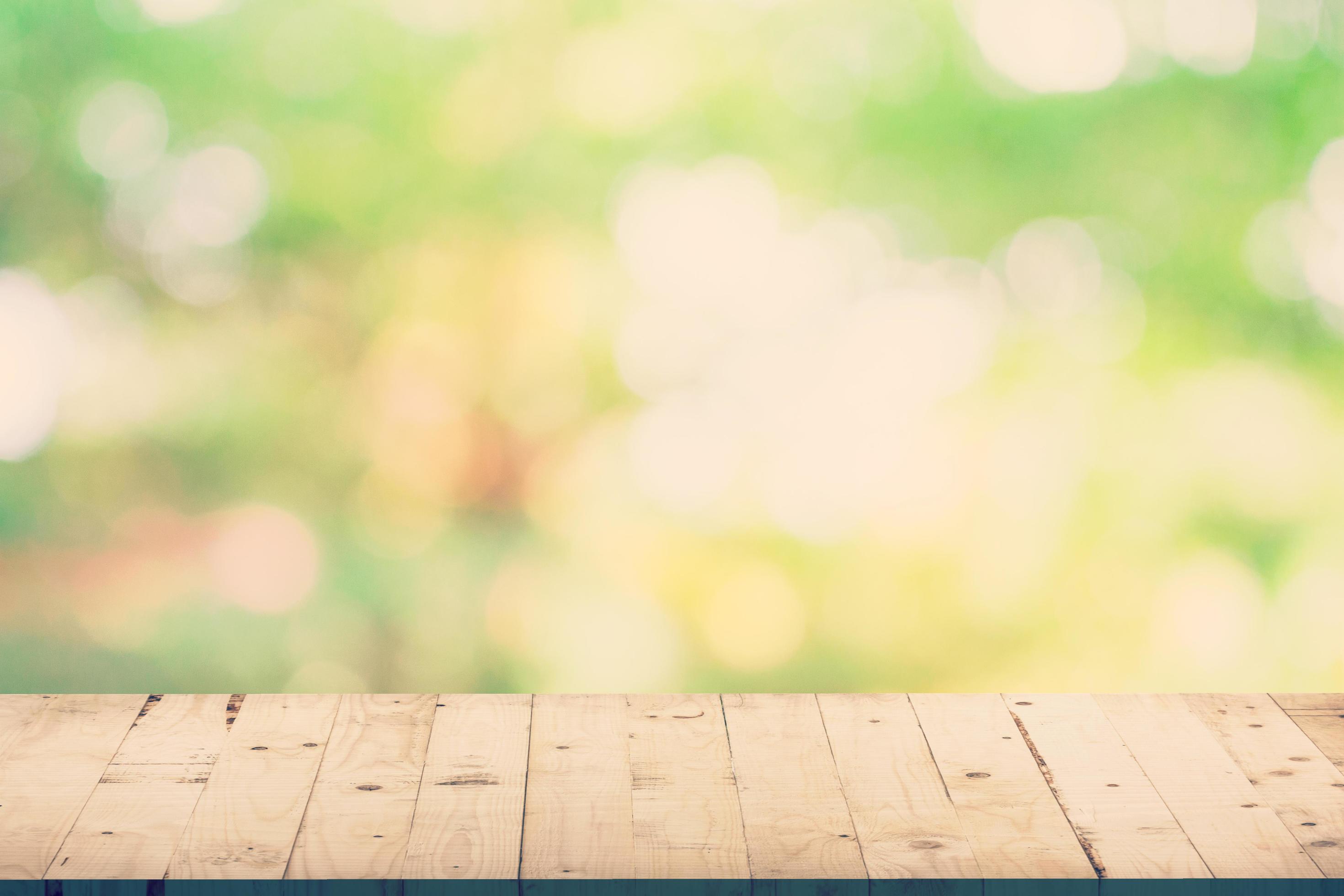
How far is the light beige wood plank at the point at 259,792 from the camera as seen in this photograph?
1688 millimetres

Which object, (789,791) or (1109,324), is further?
(1109,324)

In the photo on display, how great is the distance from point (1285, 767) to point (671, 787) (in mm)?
885

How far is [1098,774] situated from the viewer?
76.0 inches

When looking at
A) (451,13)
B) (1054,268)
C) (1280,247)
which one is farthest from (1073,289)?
(451,13)

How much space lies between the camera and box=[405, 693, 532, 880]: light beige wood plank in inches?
67.0

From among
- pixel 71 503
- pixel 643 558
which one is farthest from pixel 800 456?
pixel 71 503

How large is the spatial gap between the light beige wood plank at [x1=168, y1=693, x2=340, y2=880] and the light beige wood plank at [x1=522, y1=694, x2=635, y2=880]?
31cm

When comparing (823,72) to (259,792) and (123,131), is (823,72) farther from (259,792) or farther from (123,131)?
(259,792)

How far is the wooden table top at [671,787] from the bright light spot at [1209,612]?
8 centimetres

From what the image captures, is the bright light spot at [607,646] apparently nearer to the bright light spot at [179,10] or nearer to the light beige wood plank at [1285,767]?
the light beige wood plank at [1285,767]

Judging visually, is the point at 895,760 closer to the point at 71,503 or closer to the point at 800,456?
the point at 800,456

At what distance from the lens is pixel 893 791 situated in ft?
6.15

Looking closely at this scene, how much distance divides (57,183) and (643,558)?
1.02m

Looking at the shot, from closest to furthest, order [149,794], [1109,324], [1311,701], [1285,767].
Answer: [149,794]
[1285,767]
[1109,324]
[1311,701]
